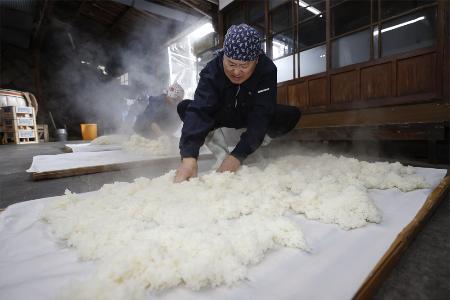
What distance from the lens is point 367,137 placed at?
7.80ft

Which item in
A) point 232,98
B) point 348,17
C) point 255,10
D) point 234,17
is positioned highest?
point 234,17

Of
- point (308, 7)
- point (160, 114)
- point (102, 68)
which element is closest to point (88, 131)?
point (102, 68)

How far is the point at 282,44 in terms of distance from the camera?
4.83 meters

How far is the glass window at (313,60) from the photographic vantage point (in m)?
4.21

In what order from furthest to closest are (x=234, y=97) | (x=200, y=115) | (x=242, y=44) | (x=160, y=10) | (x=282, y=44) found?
1. (x=160, y=10)
2. (x=282, y=44)
3. (x=234, y=97)
4. (x=200, y=115)
5. (x=242, y=44)

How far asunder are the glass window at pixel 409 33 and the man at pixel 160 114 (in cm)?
304

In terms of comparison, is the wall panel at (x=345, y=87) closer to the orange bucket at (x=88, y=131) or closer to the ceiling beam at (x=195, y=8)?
the ceiling beam at (x=195, y=8)

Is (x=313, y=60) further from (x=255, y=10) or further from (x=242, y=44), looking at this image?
(x=242, y=44)

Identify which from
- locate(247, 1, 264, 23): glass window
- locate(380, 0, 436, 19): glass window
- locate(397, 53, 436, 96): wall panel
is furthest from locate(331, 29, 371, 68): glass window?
locate(247, 1, 264, 23): glass window

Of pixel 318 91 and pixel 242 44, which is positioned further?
pixel 318 91

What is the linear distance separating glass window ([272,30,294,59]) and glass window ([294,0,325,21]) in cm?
34

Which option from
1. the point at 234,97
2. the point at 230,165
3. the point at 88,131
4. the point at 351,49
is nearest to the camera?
the point at 230,165

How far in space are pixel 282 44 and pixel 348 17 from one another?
4.06 feet

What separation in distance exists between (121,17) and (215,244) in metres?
8.28
